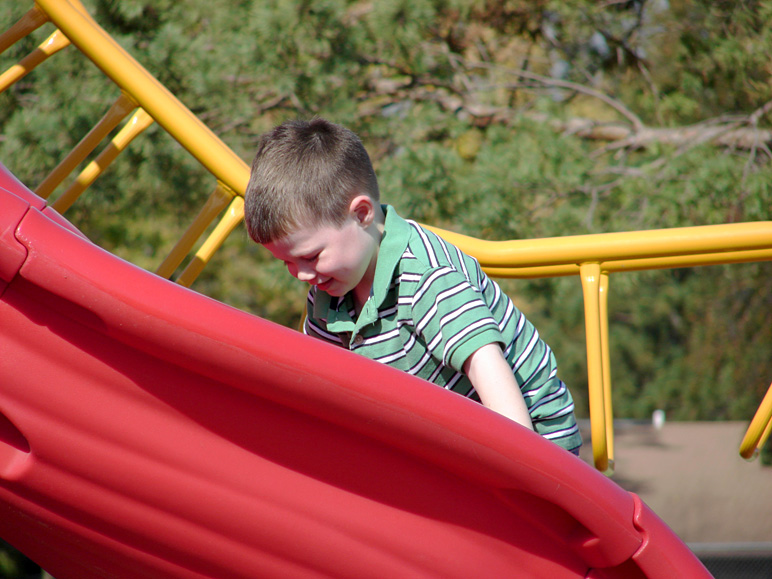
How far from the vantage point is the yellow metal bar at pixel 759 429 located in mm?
1225

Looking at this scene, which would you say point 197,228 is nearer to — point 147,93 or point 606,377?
point 147,93

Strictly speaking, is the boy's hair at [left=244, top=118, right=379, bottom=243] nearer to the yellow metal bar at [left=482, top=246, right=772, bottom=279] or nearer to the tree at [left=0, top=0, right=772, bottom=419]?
the yellow metal bar at [left=482, top=246, right=772, bottom=279]

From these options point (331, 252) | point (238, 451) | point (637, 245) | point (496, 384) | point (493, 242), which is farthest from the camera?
point (493, 242)

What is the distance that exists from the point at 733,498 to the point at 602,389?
699 cm

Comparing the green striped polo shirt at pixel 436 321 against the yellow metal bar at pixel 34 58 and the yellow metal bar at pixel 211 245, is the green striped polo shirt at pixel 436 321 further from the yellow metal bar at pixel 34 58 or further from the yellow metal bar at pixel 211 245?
the yellow metal bar at pixel 34 58

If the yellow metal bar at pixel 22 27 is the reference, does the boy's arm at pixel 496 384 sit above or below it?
below

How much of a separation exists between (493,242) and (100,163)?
2.58ft

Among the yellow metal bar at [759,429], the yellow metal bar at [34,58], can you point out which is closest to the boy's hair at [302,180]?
the yellow metal bar at [34,58]

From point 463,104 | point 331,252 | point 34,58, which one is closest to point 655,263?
point 331,252

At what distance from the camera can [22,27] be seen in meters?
1.48

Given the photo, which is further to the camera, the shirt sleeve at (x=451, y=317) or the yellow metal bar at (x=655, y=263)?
the yellow metal bar at (x=655, y=263)

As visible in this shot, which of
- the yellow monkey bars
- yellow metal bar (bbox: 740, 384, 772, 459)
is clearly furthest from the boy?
yellow metal bar (bbox: 740, 384, 772, 459)

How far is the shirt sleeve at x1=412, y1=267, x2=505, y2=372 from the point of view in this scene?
100 centimetres

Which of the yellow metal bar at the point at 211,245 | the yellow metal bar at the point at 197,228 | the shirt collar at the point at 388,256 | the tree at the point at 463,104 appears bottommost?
the tree at the point at 463,104
